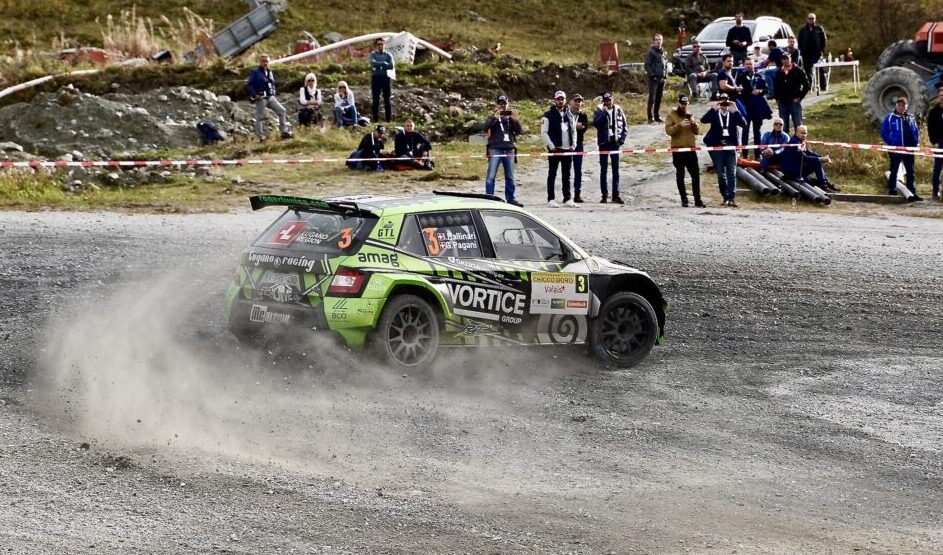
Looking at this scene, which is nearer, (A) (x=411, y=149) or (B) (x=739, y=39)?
(A) (x=411, y=149)

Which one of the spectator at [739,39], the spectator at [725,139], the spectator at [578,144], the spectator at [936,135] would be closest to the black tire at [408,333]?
the spectator at [578,144]

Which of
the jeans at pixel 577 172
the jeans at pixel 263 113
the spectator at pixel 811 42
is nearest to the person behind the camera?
the jeans at pixel 577 172

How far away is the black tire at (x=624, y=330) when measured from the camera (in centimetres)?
1206

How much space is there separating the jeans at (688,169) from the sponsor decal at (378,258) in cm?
1107

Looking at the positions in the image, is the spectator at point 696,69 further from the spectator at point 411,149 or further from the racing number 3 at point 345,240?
the racing number 3 at point 345,240

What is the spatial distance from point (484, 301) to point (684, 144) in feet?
35.1

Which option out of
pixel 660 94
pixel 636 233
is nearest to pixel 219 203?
pixel 636 233

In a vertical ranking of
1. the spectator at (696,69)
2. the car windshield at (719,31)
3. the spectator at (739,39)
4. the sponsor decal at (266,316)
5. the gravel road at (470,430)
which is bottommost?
the gravel road at (470,430)

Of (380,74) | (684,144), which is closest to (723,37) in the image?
(380,74)

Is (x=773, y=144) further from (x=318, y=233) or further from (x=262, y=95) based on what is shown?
(x=318, y=233)

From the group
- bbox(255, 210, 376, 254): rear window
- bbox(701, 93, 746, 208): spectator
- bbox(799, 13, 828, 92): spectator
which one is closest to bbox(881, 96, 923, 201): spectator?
bbox(701, 93, 746, 208): spectator

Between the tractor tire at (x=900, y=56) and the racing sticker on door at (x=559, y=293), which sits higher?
the tractor tire at (x=900, y=56)

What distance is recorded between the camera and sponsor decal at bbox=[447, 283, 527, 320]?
36.4 feet

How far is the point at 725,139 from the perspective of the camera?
70.0 feet
